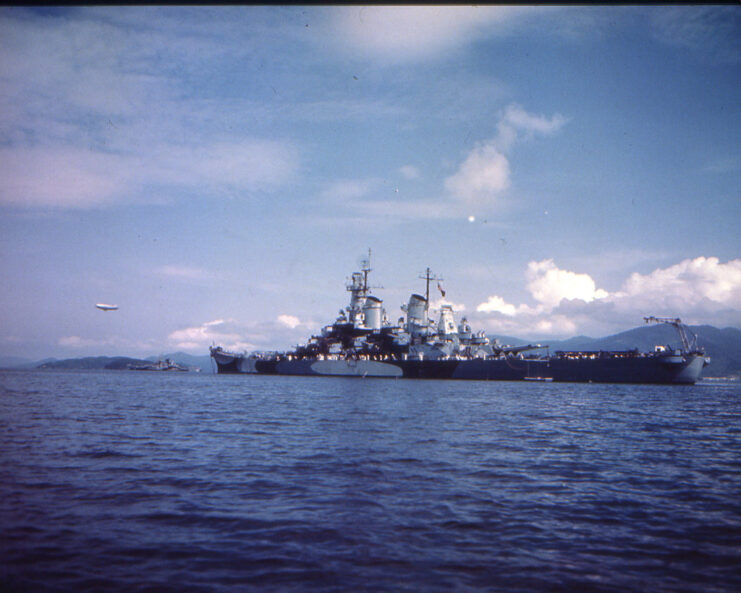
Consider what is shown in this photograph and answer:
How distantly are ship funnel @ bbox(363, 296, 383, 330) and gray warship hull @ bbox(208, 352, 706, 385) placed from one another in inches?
369

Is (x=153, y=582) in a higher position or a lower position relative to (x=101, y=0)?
lower

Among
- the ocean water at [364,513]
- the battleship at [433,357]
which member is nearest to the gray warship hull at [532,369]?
the battleship at [433,357]

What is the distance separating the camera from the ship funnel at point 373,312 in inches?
3573

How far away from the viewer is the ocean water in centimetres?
578

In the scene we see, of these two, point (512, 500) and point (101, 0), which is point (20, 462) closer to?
point (101, 0)

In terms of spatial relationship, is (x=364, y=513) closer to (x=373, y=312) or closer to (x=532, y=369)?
(x=532, y=369)

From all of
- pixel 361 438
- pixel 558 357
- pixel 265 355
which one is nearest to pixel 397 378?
pixel 558 357

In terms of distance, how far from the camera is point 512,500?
9.24 m

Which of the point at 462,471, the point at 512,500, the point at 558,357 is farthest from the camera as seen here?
the point at 558,357

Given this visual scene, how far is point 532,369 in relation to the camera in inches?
2808

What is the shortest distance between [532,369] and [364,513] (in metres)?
69.2

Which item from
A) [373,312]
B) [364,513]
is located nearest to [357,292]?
[373,312]

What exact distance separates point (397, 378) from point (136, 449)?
231 feet

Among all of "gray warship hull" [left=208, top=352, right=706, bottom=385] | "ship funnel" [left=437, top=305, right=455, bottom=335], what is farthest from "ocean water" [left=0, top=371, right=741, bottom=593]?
"ship funnel" [left=437, top=305, right=455, bottom=335]
